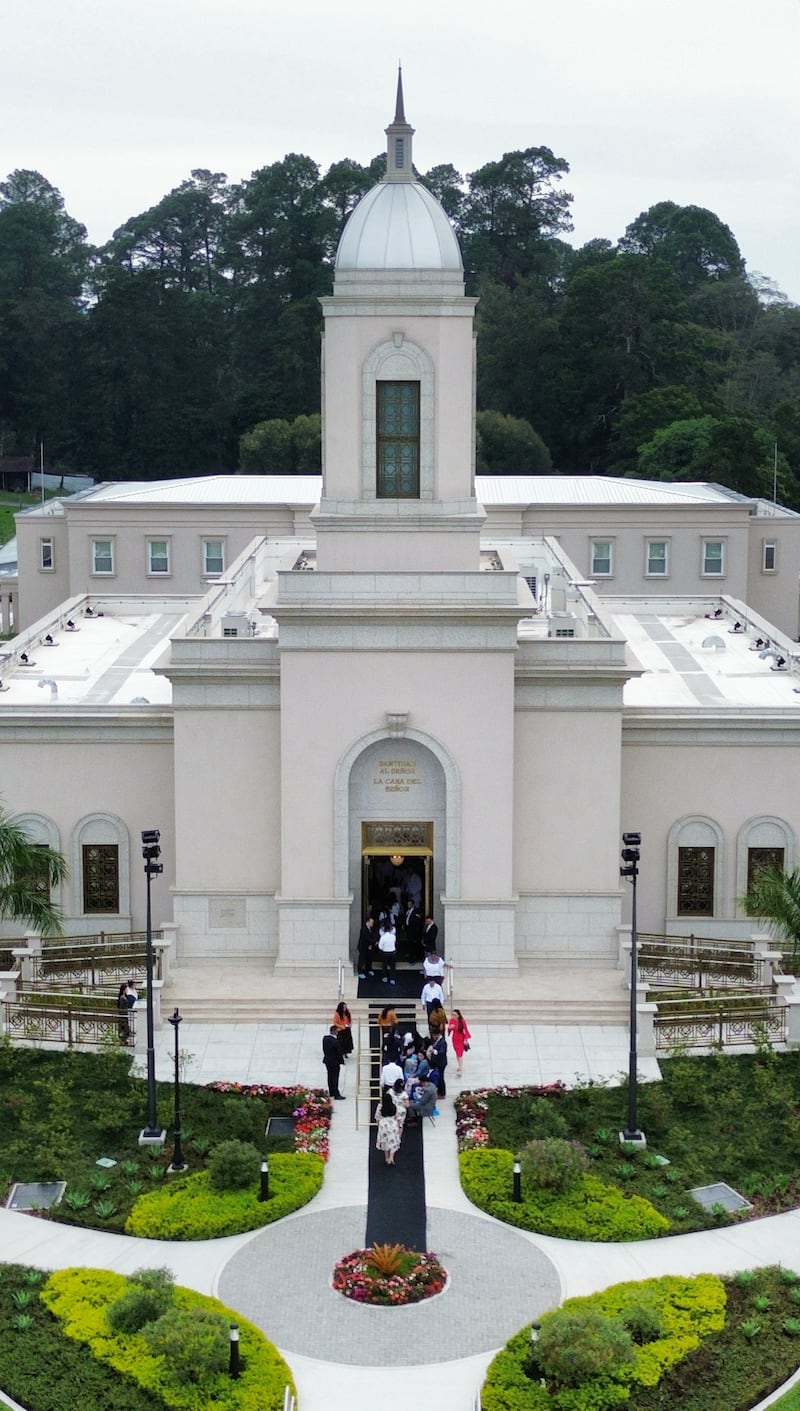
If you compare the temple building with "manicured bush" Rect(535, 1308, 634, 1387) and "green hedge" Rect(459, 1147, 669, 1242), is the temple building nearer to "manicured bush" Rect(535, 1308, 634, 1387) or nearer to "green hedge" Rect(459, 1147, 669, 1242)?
"green hedge" Rect(459, 1147, 669, 1242)

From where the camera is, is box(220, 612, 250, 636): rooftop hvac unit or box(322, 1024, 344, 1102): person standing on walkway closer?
box(322, 1024, 344, 1102): person standing on walkway

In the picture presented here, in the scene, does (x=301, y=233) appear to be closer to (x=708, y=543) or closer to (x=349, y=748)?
(x=708, y=543)

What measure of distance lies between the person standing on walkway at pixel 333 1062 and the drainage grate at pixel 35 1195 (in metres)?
5.21

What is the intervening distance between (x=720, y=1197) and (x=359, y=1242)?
581 cm

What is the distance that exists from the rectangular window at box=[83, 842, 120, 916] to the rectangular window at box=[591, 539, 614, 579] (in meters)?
30.9

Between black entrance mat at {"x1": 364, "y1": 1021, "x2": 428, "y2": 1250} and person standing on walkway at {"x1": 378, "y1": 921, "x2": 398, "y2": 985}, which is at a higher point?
person standing on walkway at {"x1": 378, "y1": 921, "x2": 398, "y2": 985}

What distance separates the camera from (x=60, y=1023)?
33750 mm

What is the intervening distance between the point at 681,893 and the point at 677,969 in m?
3.15

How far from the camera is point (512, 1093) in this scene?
31.4m

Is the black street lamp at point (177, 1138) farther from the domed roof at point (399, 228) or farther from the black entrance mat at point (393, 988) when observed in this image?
the domed roof at point (399, 228)

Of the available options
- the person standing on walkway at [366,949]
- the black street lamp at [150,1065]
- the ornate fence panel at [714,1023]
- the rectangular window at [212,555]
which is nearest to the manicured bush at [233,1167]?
the black street lamp at [150,1065]

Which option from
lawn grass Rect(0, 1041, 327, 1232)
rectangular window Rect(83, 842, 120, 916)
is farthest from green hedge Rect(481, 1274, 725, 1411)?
rectangular window Rect(83, 842, 120, 916)

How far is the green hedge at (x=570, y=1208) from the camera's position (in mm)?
26656

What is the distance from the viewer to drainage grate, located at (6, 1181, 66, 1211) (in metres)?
27.6
